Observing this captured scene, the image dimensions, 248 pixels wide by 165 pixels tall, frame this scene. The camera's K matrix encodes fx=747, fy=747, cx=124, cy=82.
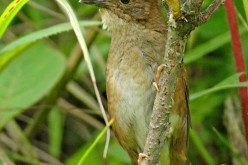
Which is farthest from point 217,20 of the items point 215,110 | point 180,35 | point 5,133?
point 180,35

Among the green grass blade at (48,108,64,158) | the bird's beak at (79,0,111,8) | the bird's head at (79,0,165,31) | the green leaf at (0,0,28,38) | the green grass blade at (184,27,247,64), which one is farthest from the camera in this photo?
the green grass blade at (48,108,64,158)

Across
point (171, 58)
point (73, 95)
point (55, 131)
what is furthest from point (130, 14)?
point (73, 95)

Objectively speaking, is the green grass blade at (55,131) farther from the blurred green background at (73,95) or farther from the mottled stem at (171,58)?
the mottled stem at (171,58)

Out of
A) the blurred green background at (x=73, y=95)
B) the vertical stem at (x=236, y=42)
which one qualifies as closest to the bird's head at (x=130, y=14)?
the blurred green background at (x=73, y=95)

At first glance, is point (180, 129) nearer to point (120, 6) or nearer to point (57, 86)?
point (120, 6)

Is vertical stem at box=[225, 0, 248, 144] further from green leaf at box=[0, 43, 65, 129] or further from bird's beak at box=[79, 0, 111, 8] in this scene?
green leaf at box=[0, 43, 65, 129]

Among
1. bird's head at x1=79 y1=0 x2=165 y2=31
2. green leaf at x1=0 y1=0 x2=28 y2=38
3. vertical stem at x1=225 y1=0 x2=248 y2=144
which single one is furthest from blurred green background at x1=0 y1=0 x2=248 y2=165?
green leaf at x1=0 y1=0 x2=28 y2=38

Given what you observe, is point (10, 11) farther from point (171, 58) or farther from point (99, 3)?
point (171, 58)

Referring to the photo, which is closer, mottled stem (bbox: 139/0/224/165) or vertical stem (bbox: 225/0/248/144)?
mottled stem (bbox: 139/0/224/165)
